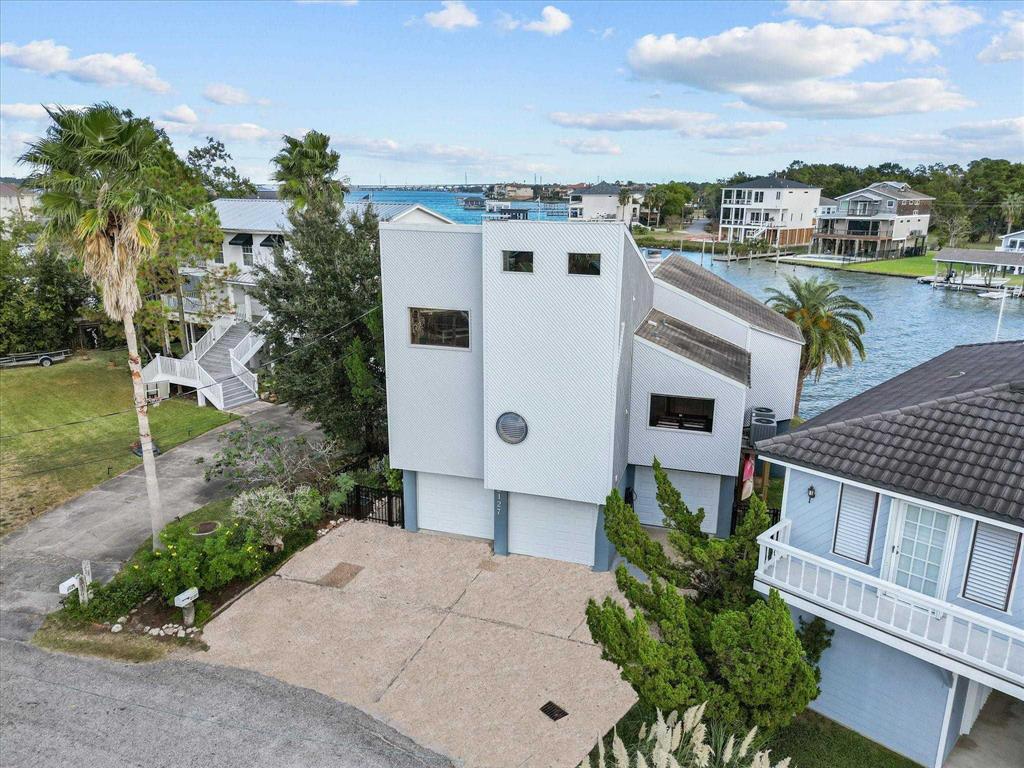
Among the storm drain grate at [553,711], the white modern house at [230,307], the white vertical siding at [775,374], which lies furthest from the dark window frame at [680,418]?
the white modern house at [230,307]

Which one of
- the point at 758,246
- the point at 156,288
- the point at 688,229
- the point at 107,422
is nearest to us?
the point at 107,422

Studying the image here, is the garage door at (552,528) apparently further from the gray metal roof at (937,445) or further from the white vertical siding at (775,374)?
the white vertical siding at (775,374)

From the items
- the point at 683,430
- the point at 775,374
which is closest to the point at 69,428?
the point at 683,430

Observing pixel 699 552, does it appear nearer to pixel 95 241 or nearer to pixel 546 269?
pixel 546 269

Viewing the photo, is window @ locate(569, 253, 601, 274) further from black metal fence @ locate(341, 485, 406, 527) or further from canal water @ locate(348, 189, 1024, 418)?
canal water @ locate(348, 189, 1024, 418)

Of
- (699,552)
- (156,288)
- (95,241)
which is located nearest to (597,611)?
(699,552)

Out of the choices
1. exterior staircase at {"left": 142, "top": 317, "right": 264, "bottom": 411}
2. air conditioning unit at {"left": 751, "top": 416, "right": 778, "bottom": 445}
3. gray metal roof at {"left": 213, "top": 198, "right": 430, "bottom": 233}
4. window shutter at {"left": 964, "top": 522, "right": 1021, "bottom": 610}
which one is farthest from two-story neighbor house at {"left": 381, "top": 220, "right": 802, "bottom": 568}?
gray metal roof at {"left": 213, "top": 198, "right": 430, "bottom": 233}

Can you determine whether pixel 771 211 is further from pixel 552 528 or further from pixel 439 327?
pixel 439 327
